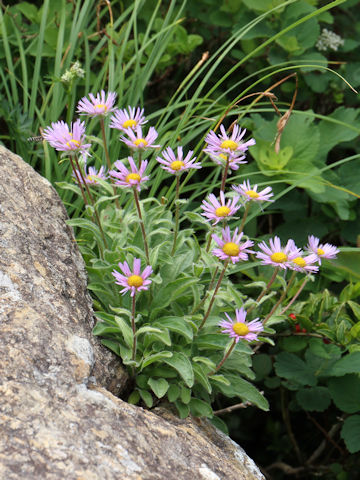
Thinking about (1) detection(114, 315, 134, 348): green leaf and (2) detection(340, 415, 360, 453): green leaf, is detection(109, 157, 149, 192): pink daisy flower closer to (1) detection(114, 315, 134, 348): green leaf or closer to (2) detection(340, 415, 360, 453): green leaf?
(1) detection(114, 315, 134, 348): green leaf

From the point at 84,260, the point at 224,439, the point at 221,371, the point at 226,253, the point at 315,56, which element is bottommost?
the point at 224,439

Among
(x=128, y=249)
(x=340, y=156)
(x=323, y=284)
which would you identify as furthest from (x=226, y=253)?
(x=340, y=156)

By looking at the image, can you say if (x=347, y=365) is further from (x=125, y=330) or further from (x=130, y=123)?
(x=130, y=123)

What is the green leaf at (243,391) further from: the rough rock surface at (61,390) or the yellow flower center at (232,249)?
the yellow flower center at (232,249)

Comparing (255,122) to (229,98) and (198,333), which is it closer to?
(229,98)

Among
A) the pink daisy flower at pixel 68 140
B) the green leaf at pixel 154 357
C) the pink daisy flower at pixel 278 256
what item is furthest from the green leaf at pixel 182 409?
the pink daisy flower at pixel 68 140

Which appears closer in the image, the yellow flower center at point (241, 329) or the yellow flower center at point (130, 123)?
the yellow flower center at point (241, 329)
